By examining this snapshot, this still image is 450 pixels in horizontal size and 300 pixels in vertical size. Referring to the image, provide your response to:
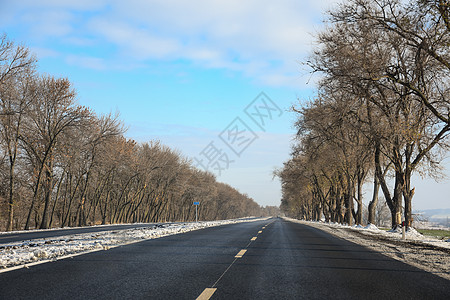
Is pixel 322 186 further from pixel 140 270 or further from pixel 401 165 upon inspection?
pixel 140 270

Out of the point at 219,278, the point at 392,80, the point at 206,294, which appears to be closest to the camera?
the point at 206,294

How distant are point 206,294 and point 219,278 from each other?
1216 mm

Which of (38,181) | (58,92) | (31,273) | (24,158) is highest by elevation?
(58,92)

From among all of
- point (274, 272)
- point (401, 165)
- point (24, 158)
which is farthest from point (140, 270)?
point (24, 158)

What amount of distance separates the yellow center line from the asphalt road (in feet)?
0.05

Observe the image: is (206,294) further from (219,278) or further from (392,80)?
(392,80)

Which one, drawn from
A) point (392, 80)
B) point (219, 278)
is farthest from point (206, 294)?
point (392, 80)

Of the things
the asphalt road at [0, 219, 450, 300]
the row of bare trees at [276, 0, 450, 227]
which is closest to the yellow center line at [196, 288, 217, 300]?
the asphalt road at [0, 219, 450, 300]

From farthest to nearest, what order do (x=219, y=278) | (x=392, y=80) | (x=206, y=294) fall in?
(x=392, y=80) < (x=219, y=278) < (x=206, y=294)

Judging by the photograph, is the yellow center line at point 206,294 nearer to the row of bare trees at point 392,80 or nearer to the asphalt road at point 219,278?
the asphalt road at point 219,278

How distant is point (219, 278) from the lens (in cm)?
638

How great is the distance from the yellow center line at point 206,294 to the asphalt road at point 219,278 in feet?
0.05

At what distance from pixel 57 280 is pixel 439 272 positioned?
711 centimetres

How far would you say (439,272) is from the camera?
7.56m
